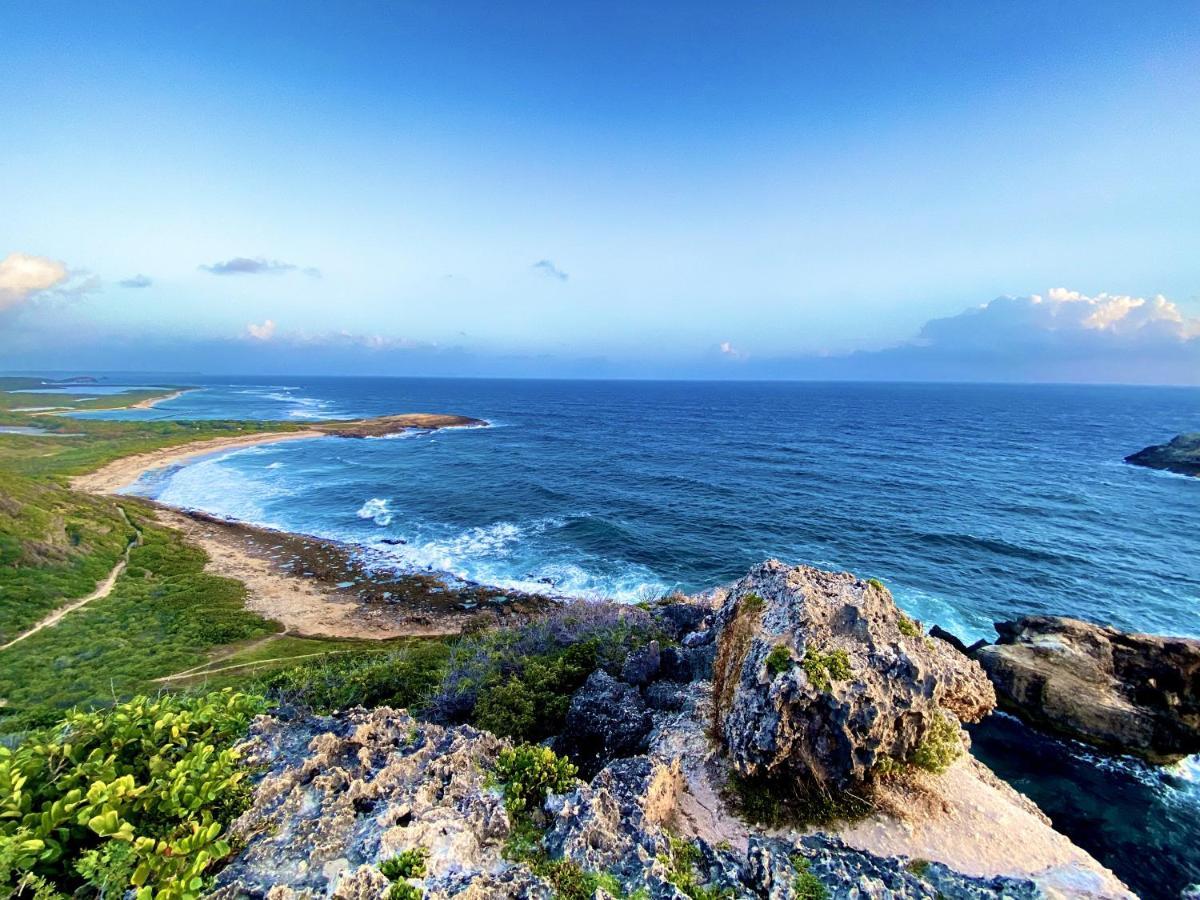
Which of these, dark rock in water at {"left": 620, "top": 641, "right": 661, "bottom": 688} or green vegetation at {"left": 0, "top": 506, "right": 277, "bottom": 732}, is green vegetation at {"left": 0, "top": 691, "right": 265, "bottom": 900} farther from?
dark rock in water at {"left": 620, "top": 641, "right": 661, "bottom": 688}

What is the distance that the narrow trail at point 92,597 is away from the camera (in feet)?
93.2

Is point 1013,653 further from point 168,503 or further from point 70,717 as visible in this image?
point 168,503

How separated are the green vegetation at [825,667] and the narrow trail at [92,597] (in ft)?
127

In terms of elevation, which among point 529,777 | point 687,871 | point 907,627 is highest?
point 907,627

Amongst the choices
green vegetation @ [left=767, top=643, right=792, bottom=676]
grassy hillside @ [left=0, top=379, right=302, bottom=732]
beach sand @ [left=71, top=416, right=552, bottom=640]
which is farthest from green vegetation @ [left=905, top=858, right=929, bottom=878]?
beach sand @ [left=71, top=416, right=552, bottom=640]

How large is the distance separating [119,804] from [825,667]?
1496cm

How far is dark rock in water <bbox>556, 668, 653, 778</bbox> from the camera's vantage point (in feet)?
52.6

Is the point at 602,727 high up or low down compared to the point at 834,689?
down

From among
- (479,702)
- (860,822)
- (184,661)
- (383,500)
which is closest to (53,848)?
(479,702)

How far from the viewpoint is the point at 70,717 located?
10.1 m

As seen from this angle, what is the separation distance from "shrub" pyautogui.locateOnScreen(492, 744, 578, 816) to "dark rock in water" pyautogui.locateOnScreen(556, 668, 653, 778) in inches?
148

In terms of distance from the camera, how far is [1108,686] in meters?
24.5

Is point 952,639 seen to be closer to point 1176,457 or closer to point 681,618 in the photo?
point 681,618

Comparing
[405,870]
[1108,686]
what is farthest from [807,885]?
[1108,686]
